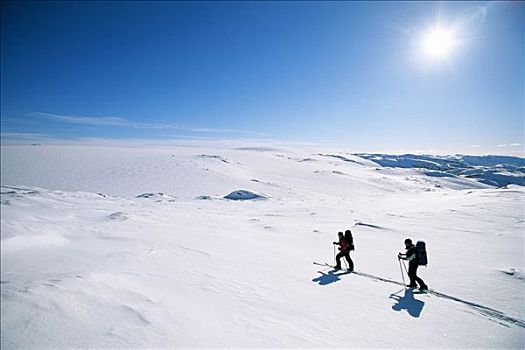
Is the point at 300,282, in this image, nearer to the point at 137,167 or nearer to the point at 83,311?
the point at 83,311

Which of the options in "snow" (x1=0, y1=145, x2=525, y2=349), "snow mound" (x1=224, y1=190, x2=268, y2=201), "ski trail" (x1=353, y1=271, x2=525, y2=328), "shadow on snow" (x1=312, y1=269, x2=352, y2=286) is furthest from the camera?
"snow mound" (x1=224, y1=190, x2=268, y2=201)

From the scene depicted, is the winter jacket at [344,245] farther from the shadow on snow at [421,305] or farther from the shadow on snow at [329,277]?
the shadow on snow at [421,305]

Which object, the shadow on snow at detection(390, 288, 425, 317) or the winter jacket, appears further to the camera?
the winter jacket

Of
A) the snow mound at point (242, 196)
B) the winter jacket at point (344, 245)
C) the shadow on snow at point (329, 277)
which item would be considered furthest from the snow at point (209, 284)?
the snow mound at point (242, 196)

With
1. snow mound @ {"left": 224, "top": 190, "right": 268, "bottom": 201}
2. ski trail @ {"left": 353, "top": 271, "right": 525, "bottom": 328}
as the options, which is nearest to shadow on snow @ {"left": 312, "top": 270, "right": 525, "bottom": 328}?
ski trail @ {"left": 353, "top": 271, "right": 525, "bottom": 328}

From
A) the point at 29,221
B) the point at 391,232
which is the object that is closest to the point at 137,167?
the point at 391,232

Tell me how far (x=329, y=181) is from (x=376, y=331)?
231ft

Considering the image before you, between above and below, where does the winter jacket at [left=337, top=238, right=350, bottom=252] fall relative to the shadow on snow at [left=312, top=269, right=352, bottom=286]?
above

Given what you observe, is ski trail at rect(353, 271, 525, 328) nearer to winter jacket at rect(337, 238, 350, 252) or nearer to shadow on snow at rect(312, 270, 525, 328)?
shadow on snow at rect(312, 270, 525, 328)

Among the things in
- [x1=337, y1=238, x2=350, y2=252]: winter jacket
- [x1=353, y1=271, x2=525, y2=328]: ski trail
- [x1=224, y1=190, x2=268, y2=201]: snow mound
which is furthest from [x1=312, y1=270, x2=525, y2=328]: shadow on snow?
[x1=224, y1=190, x2=268, y2=201]: snow mound

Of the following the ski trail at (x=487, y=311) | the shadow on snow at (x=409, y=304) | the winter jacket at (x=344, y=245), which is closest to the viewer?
the ski trail at (x=487, y=311)

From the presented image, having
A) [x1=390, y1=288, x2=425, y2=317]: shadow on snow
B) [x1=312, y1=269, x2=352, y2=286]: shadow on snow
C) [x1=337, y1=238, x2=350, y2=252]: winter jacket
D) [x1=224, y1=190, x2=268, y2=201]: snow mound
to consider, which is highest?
[x1=337, y1=238, x2=350, y2=252]: winter jacket

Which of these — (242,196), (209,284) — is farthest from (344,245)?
(242,196)

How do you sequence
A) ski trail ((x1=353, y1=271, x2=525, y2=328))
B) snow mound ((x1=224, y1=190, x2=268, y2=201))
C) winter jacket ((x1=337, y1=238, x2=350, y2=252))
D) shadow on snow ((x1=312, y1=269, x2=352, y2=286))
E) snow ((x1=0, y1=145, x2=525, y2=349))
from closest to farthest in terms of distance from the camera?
snow ((x1=0, y1=145, x2=525, y2=349)), ski trail ((x1=353, y1=271, x2=525, y2=328)), shadow on snow ((x1=312, y1=269, x2=352, y2=286)), winter jacket ((x1=337, y1=238, x2=350, y2=252)), snow mound ((x1=224, y1=190, x2=268, y2=201))
